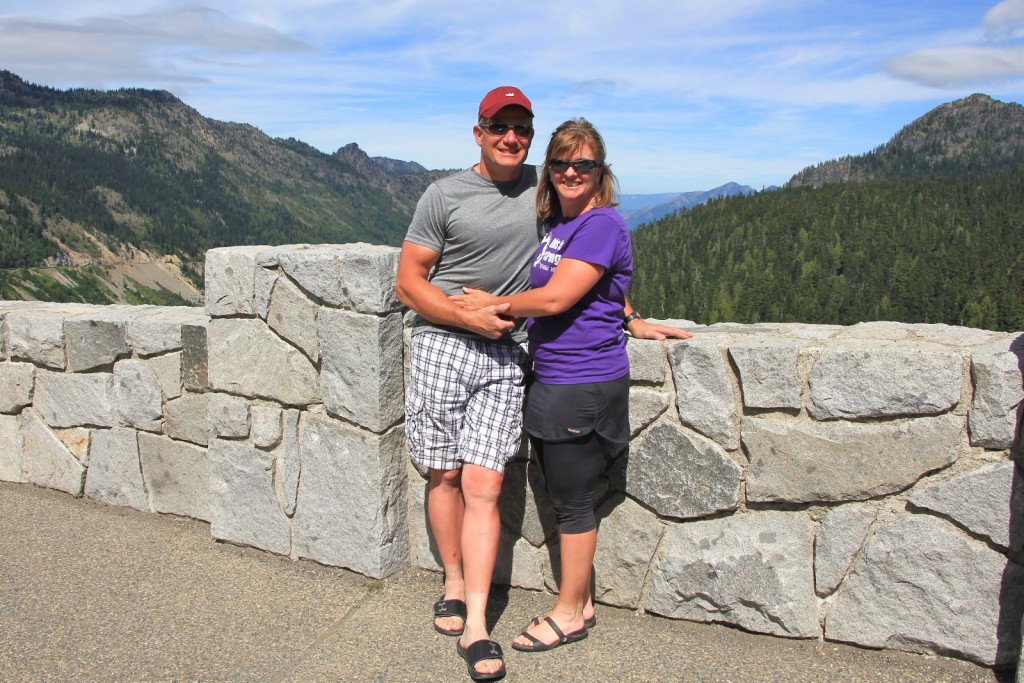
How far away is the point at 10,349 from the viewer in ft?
13.9

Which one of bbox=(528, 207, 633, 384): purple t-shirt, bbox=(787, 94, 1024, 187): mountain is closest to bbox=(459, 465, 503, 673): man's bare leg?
bbox=(528, 207, 633, 384): purple t-shirt

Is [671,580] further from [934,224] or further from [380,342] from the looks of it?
[934,224]

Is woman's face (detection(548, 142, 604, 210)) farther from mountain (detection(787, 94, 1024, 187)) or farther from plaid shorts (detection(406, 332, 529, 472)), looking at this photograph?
mountain (detection(787, 94, 1024, 187))

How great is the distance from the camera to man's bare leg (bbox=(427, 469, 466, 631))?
2.76 meters

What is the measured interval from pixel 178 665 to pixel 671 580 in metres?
1.65

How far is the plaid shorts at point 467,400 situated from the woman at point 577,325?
11 cm

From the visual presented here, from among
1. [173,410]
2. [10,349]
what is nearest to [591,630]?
[173,410]

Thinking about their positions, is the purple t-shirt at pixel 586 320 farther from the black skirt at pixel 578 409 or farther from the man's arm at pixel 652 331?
the man's arm at pixel 652 331

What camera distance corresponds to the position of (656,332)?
2.74 m

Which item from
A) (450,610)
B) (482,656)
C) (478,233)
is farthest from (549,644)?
(478,233)

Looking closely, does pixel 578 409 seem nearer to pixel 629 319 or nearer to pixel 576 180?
pixel 629 319

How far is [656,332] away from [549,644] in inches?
42.3

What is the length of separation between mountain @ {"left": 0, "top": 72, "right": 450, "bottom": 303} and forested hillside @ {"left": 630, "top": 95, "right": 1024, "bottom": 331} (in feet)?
90.3

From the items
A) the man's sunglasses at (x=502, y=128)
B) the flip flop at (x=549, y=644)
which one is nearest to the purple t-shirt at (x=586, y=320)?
the man's sunglasses at (x=502, y=128)
